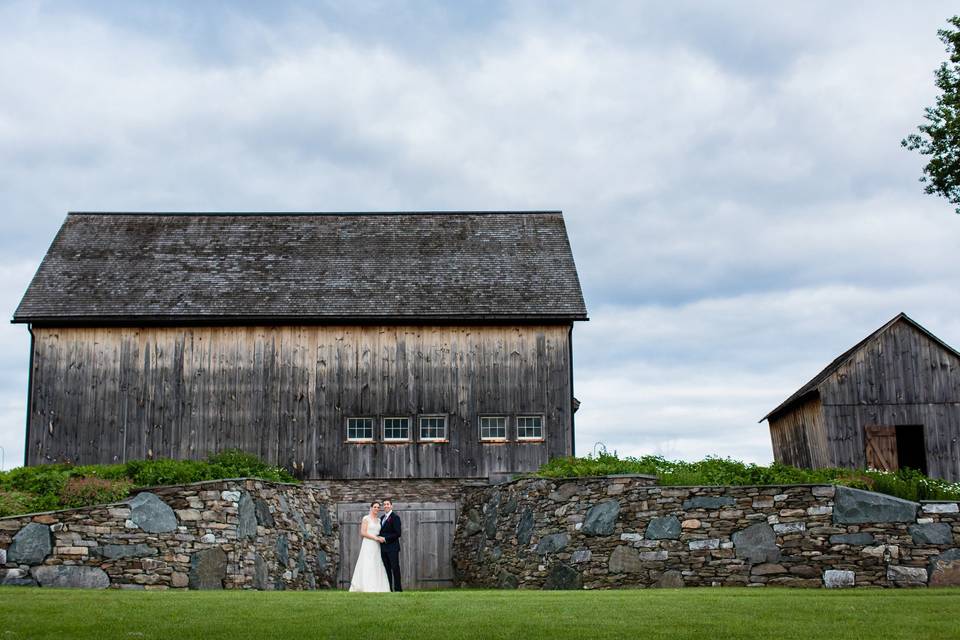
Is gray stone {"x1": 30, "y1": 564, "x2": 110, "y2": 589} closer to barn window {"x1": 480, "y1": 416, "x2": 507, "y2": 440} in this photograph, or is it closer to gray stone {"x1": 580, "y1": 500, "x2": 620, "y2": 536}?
gray stone {"x1": 580, "y1": 500, "x2": 620, "y2": 536}

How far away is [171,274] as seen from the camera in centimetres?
2903

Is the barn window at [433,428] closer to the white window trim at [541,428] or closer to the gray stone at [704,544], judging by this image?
the white window trim at [541,428]

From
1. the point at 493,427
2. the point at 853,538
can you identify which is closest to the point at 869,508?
the point at 853,538

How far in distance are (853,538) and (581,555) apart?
5.16 m

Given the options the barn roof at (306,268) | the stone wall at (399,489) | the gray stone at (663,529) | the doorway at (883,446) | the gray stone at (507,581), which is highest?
the barn roof at (306,268)

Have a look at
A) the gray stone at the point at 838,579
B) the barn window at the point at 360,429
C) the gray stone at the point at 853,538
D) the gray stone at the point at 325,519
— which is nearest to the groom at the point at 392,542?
the gray stone at the point at 325,519

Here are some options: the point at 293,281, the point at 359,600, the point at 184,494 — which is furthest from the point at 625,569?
the point at 293,281

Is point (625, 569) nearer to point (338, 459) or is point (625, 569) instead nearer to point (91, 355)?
point (338, 459)

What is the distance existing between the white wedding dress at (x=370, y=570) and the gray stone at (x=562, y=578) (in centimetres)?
328

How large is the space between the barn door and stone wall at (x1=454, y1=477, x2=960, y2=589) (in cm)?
913

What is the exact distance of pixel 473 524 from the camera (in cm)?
2555

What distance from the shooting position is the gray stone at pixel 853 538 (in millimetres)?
18500

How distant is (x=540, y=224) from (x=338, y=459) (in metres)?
9.71

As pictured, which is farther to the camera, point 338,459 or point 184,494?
point 338,459
